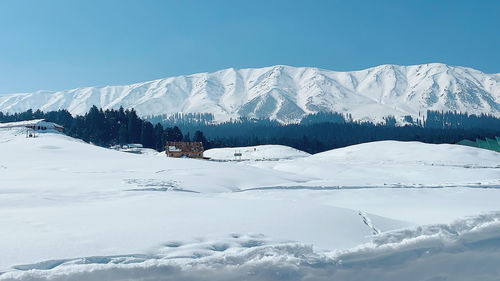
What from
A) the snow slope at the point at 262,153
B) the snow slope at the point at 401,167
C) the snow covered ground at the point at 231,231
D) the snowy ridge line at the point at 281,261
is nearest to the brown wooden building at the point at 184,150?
the snow slope at the point at 262,153

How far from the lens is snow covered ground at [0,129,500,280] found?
26.9 feet

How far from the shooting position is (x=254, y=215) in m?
12.0

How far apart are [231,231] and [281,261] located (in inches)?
72.7

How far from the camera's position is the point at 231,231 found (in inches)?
404

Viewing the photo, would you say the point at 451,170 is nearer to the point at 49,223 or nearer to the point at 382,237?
the point at 382,237

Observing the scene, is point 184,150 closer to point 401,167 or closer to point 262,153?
point 262,153

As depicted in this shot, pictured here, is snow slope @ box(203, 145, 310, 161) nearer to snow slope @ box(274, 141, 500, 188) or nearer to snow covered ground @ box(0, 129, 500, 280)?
snow slope @ box(274, 141, 500, 188)

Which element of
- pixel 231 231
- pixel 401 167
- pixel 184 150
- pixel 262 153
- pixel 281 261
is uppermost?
pixel 184 150

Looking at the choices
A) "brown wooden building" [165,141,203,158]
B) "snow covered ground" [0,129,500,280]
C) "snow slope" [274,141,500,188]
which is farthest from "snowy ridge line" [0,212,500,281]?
"brown wooden building" [165,141,203,158]

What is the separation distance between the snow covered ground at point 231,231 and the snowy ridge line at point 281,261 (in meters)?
0.02

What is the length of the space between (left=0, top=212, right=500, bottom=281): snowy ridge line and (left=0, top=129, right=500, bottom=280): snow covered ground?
0.02m

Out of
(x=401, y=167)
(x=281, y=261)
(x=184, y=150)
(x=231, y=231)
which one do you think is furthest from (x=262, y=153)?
(x=281, y=261)

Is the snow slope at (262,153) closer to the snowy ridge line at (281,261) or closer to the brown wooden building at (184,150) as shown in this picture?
the brown wooden building at (184,150)

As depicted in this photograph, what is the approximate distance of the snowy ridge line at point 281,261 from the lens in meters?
7.73
